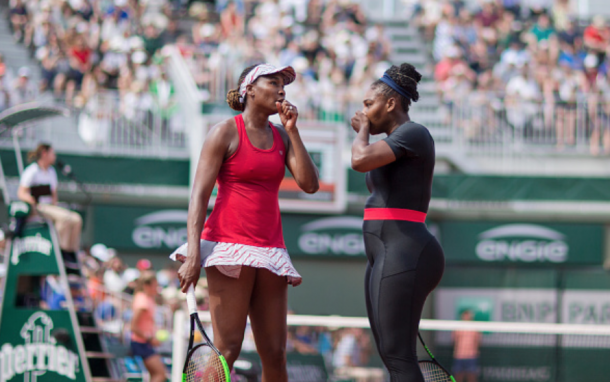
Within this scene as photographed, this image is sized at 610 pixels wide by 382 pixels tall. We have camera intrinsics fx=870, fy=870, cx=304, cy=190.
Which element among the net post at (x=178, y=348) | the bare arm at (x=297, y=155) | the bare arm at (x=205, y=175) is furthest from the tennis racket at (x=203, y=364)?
the net post at (x=178, y=348)

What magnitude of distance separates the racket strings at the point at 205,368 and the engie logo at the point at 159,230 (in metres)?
10.1

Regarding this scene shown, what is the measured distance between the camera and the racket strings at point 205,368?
4254mm

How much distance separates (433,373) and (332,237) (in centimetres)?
1023

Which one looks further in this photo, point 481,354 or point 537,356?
point 537,356

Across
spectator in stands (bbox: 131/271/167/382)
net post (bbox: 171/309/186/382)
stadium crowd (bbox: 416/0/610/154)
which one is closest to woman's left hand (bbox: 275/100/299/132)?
net post (bbox: 171/309/186/382)

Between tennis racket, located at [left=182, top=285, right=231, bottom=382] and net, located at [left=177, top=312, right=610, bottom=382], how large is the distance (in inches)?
110

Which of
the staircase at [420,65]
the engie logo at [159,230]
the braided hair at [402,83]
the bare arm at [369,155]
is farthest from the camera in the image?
the staircase at [420,65]

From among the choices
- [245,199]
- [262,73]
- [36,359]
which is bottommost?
[36,359]

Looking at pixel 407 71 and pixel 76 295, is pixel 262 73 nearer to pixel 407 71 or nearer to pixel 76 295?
pixel 407 71

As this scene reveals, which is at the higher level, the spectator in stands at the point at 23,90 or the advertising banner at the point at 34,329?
the spectator in stands at the point at 23,90

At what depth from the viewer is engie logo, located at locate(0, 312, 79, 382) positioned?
775cm

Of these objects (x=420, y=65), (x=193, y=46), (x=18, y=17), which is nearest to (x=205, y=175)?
(x=193, y=46)

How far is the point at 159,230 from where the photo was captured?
14812mm

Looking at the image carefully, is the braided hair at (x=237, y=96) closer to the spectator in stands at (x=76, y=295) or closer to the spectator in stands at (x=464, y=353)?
the spectator in stands at (x=464, y=353)
